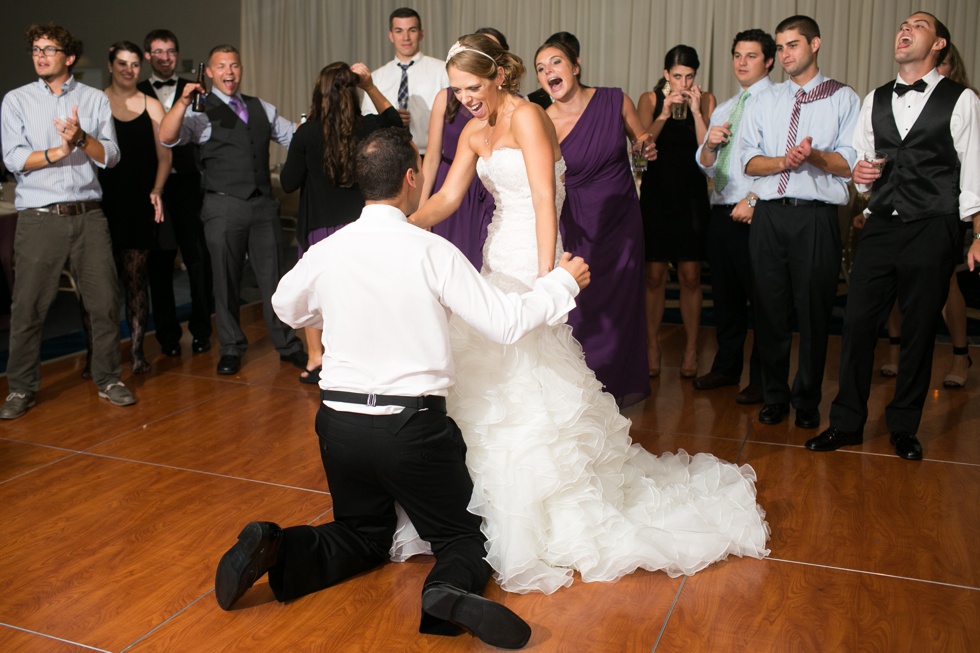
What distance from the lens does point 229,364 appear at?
17.1 ft

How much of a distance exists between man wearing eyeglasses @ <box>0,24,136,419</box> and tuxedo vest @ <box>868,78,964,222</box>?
3365 mm

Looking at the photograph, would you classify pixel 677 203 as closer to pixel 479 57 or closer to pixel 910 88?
pixel 910 88

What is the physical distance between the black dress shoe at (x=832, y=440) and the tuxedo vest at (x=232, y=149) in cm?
310

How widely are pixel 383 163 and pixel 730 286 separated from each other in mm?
2695

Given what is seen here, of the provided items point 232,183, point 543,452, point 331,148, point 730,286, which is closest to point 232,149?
point 232,183

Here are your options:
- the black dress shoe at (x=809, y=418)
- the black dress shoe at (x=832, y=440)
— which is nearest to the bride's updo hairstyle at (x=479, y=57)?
the black dress shoe at (x=832, y=440)

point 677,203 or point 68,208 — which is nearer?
point 68,208

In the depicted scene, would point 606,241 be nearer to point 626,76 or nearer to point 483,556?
point 483,556

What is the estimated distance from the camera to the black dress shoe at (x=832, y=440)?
3.92 m

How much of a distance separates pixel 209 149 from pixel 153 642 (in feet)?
10.3

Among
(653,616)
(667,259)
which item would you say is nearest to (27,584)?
(653,616)

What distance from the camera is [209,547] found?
3096 mm

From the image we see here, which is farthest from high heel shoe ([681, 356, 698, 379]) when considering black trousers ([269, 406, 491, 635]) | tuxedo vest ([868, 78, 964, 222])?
black trousers ([269, 406, 491, 635])

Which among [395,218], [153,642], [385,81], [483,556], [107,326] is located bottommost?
[153,642]
